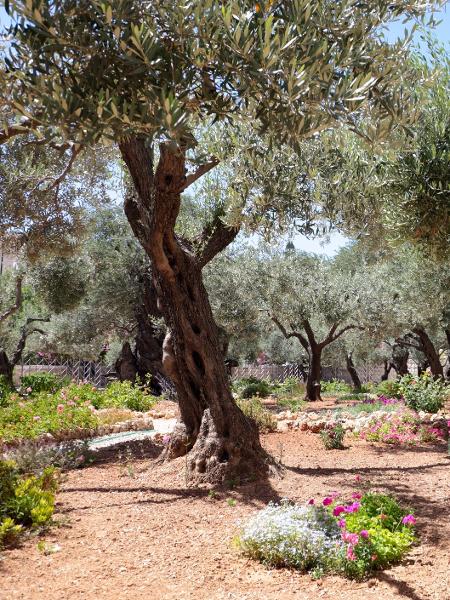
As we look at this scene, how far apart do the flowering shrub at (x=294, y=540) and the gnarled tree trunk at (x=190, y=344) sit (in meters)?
1.92

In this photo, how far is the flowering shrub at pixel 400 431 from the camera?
962cm

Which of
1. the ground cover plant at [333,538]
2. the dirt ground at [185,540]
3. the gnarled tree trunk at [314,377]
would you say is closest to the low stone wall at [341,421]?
the dirt ground at [185,540]

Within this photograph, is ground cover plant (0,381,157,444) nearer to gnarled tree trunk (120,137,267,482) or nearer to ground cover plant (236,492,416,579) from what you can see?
gnarled tree trunk (120,137,267,482)

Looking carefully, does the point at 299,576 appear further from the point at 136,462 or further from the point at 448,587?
the point at 136,462

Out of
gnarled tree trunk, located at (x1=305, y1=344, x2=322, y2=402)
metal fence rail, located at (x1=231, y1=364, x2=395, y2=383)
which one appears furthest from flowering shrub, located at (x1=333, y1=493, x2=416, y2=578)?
metal fence rail, located at (x1=231, y1=364, x2=395, y2=383)

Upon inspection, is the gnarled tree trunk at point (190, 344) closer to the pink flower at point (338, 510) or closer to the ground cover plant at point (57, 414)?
the pink flower at point (338, 510)

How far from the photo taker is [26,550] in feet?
14.9

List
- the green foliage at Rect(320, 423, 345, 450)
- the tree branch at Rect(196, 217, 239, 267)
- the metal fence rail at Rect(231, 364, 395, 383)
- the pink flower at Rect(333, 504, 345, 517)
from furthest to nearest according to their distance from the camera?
1. the metal fence rail at Rect(231, 364, 395, 383)
2. the green foliage at Rect(320, 423, 345, 450)
3. the tree branch at Rect(196, 217, 239, 267)
4. the pink flower at Rect(333, 504, 345, 517)

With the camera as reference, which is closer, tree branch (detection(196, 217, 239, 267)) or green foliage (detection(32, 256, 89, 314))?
tree branch (detection(196, 217, 239, 267))

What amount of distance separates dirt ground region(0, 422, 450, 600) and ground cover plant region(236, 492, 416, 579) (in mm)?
92

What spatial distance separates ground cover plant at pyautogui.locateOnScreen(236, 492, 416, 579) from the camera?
411cm

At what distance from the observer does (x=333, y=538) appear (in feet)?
14.1

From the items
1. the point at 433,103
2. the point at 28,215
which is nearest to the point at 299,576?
the point at 433,103

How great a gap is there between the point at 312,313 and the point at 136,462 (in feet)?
40.6
